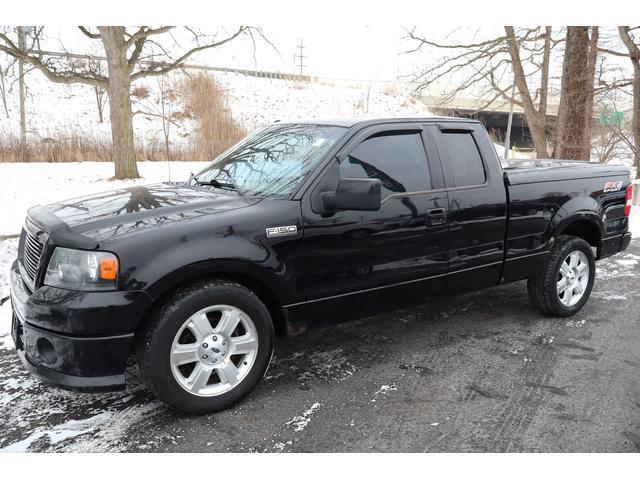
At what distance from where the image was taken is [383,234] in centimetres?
371

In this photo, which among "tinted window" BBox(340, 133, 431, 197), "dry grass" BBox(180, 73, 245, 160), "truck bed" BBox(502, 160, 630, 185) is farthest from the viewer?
"dry grass" BBox(180, 73, 245, 160)

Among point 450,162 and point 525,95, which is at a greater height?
point 525,95

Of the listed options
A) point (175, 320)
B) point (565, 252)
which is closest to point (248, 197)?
point (175, 320)

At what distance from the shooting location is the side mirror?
10.7 ft

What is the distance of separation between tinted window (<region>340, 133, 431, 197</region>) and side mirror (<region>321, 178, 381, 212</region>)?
1.06 feet

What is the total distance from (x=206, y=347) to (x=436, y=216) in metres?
1.96

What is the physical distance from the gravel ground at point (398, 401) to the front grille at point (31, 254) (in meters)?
0.81

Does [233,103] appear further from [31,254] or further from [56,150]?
[31,254]

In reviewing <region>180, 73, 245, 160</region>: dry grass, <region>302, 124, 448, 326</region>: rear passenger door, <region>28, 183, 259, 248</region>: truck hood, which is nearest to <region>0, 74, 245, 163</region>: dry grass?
<region>180, 73, 245, 160</region>: dry grass

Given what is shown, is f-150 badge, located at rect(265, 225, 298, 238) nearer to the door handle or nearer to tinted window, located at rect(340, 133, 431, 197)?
tinted window, located at rect(340, 133, 431, 197)

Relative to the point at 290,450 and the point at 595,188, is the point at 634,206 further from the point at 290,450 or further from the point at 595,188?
the point at 290,450

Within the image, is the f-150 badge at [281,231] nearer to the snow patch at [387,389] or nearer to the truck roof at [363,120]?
the truck roof at [363,120]

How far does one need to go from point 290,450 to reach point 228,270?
109 cm

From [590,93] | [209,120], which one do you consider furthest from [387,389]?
[209,120]
